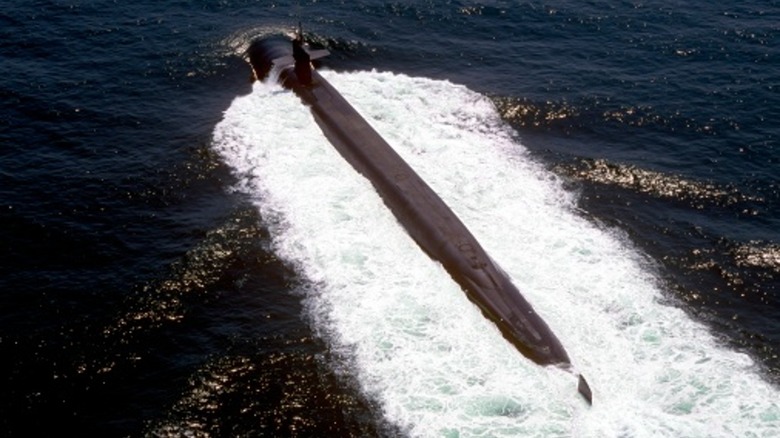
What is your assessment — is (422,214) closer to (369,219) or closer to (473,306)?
(369,219)

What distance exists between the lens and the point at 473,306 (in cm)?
3897

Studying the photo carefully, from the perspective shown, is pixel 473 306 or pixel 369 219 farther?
pixel 369 219

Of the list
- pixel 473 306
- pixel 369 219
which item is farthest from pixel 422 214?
pixel 473 306

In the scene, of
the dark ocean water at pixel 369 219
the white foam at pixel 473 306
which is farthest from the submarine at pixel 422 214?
the dark ocean water at pixel 369 219

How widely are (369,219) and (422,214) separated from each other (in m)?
4.03

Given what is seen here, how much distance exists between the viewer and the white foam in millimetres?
32281

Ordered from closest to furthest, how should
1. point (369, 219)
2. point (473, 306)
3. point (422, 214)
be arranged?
point (473, 306) → point (422, 214) → point (369, 219)

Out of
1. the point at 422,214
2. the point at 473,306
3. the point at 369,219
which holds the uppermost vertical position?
the point at 422,214

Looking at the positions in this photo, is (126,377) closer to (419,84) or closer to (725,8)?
(419,84)

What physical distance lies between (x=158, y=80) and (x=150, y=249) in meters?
27.1

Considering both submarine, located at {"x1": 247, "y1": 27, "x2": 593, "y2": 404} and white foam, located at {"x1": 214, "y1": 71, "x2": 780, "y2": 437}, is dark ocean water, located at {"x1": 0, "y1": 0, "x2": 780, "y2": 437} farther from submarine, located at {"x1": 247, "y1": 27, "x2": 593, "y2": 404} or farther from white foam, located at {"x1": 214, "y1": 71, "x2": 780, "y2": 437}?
submarine, located at {"x1": 247, "y1": 27, "x2": 593, "y2": 404}

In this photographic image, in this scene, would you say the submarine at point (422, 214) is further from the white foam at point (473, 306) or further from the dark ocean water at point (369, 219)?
the dark ocean water at point (369, 219)

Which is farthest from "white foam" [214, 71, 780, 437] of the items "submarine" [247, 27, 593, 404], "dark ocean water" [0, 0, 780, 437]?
"submarine" [247, 27, 593, 404]

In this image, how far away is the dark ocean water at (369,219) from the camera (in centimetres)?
3300
